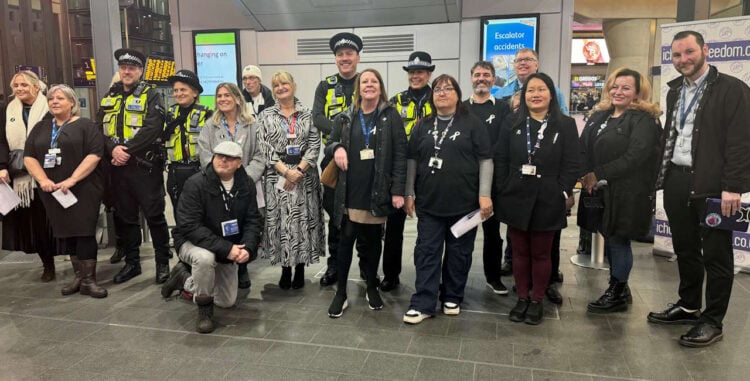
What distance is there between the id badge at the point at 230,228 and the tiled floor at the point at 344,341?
592mm

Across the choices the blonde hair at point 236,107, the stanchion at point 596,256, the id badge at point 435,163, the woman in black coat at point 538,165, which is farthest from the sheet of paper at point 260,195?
the stanchion at point 596,256

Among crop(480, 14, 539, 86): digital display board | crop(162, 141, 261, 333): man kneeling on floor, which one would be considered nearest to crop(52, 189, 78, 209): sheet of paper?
crop(162, 141, 261, 333): man kneeling on floor

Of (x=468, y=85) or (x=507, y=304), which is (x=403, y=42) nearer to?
(x=468, y=85)

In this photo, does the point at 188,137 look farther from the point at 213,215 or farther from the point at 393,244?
the point at 393,244

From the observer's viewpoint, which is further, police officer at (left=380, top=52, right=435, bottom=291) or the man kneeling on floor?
police officer at (left=380, top=52, right=435, bottom=291)

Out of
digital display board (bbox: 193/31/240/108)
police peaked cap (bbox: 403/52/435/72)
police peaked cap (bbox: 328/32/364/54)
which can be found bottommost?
police peaked cap (bbox: 403/52/435/72)

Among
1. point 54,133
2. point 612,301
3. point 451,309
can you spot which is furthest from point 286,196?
point 612,301

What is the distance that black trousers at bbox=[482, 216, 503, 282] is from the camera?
3795 millimetres

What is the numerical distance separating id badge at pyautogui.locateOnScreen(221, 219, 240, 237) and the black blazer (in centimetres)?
173

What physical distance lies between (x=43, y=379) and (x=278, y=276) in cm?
195

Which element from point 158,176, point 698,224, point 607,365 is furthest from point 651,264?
point 158,176

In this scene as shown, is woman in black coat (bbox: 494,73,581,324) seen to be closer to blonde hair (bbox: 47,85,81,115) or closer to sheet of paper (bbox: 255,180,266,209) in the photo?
sheet of paper (bbox: 255,180,266,209)

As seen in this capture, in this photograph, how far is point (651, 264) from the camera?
15.3 ft

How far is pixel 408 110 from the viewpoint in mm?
3715
